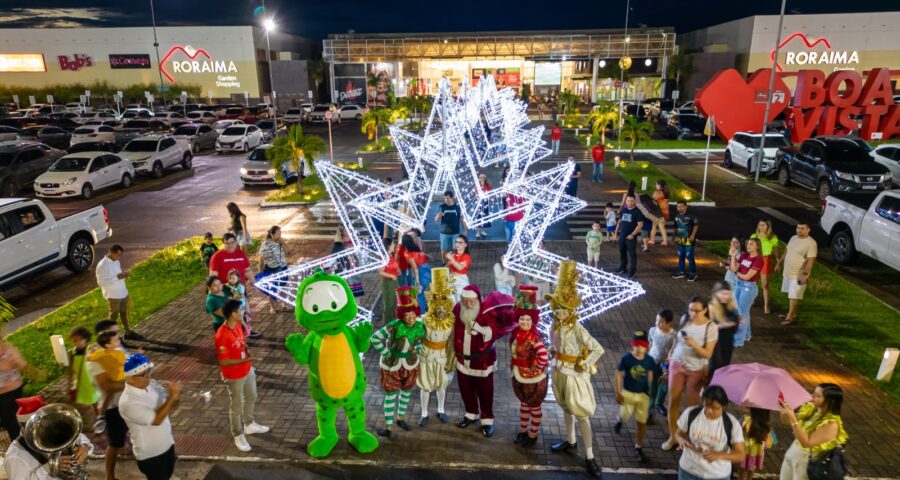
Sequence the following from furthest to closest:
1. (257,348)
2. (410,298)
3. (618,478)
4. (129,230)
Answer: (129,230) < (257,348) < (410,298) < (618,478)

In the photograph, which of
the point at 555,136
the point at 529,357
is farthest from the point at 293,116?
the point at 529,357

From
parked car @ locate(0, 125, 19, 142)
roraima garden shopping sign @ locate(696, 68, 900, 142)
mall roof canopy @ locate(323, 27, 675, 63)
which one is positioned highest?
mall roof canopy @ locate(323, 27, 675, 63)

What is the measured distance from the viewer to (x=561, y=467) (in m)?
6.02

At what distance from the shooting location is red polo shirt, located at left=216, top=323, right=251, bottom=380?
19.4 feet

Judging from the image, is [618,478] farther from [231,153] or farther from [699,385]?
[231,153]

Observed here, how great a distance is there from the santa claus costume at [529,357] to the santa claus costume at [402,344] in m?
1.06

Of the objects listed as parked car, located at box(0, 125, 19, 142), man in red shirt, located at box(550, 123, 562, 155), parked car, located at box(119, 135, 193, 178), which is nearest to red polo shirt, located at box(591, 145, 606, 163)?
man in red shirt, located at box(550, 123, 562, 155)

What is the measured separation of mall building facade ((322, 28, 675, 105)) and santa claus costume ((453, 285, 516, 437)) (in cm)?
4999

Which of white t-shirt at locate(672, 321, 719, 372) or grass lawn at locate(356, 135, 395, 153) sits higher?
white t-shirt at locate(672, 321, 719, 372)

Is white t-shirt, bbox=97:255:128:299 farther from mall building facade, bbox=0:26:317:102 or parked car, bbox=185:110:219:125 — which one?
mall building facade, bbox=0:26:317:102

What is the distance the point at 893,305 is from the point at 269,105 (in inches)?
1694

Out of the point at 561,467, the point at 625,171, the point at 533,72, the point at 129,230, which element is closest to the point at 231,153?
the point at 129,230

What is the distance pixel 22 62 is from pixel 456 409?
2505 inches

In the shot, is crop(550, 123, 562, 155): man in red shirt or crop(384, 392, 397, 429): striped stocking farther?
crop(550, 123, 562, 155): man in red shirt
